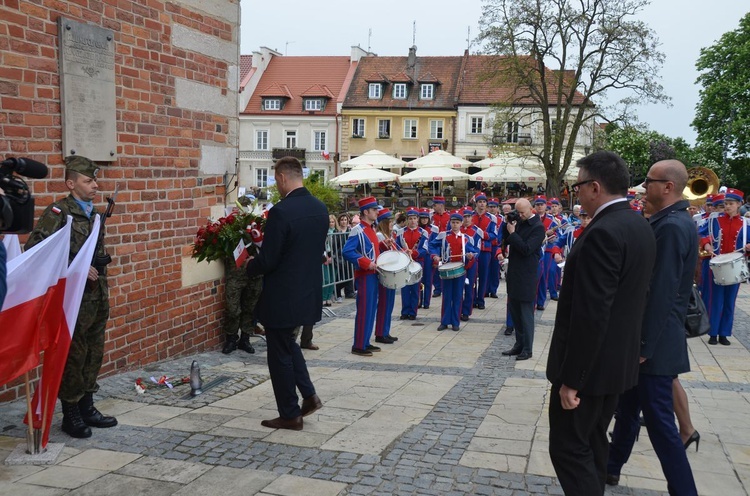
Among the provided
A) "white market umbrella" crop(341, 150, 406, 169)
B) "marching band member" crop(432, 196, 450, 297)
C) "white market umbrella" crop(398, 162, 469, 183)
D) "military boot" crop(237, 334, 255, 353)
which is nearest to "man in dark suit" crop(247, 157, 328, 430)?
"military boot" crop(237, 334, 255, 353)

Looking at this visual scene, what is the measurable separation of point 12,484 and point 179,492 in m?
1.07

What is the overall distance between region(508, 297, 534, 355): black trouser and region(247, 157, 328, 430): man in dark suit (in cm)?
389

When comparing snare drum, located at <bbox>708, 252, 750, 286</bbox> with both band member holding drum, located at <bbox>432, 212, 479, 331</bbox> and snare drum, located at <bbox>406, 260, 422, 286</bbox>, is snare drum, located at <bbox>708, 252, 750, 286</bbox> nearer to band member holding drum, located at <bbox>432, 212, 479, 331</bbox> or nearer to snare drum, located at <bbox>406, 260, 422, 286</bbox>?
band member holding drum, located at <bbox>432, 212, 479, 331</bbox>

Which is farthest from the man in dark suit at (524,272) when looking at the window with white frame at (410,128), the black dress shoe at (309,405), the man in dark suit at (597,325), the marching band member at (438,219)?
the window with white frame at (410,128)

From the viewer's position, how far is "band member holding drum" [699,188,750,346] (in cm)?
978

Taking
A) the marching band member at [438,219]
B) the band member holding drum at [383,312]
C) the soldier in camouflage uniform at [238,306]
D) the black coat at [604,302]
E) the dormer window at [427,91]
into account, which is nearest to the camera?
the black coat at [604,302]

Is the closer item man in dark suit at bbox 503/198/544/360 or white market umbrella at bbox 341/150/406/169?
man in dark suit at bbox 503/198/544/360

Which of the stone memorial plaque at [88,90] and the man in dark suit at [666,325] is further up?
the stone memorial plaque at [88,90]

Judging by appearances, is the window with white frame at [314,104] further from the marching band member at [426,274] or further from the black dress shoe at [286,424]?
the black dress shoe at [286,424]

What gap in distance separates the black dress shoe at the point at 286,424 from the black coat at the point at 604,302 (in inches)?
104

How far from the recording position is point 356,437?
5.53 meters

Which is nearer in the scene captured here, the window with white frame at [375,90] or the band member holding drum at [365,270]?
the band member holding drum at [365,270]

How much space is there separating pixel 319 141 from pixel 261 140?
191 inches

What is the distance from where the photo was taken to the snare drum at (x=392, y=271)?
368 inches
